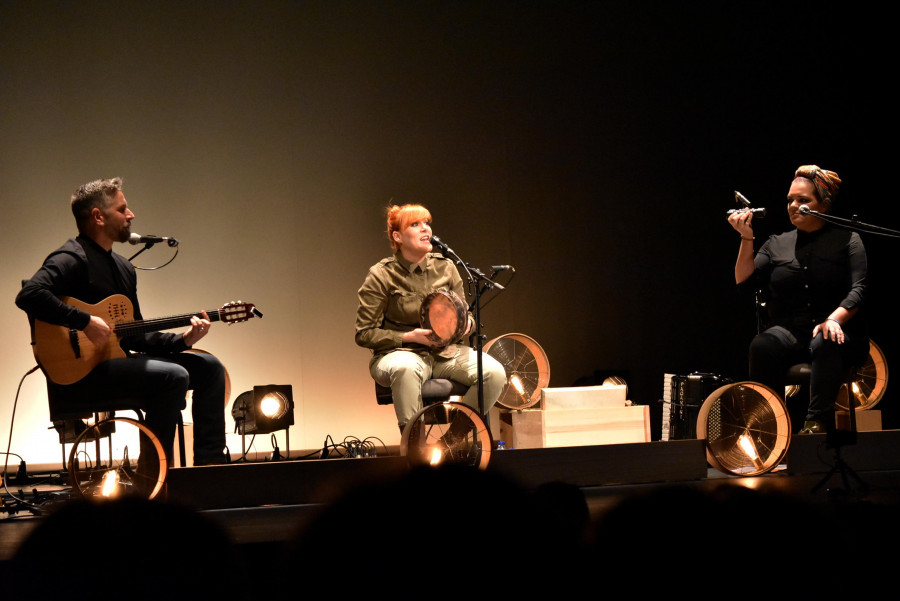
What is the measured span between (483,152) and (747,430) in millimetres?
2828

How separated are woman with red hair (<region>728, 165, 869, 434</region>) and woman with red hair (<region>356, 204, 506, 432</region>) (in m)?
1.34

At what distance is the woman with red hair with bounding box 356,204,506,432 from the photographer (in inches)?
142

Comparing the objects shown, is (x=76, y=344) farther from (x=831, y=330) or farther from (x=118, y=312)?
(x=831, y=330)

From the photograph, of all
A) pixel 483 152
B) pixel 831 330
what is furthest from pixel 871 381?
pixel 483 152

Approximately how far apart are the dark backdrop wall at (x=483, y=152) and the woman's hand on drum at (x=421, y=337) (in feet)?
6.01

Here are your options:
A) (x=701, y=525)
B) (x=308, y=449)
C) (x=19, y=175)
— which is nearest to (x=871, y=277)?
(x=308, y=449)

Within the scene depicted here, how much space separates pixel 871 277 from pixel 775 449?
2.29m

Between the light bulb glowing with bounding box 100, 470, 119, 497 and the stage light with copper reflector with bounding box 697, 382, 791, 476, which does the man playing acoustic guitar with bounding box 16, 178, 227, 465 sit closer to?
the light bulb glowing with bounding box 100, 470, 119, 497

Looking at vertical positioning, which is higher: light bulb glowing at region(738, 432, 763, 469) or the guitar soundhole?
the guitar soundhole

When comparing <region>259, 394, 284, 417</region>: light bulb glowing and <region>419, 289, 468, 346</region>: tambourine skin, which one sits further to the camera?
<region>259, 394, 284, 417</region>: light bulb glowing

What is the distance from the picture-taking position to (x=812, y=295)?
3.94 m

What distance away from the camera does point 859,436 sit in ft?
11.8

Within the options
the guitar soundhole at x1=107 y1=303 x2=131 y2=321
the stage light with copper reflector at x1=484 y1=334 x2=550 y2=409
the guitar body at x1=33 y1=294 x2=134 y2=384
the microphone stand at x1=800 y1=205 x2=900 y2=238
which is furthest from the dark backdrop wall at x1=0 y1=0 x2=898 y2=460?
the guitar body at x1=33 y1=294 x2=134 y2=384

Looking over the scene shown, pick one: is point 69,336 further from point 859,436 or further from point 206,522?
point 859,436
